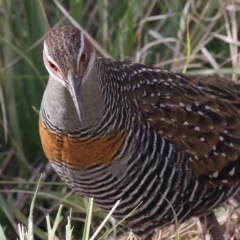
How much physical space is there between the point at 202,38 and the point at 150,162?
1112 mm

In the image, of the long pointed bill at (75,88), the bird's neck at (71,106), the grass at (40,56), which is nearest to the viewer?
the long pointed bill at (75,88)

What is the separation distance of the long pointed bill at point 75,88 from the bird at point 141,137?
3 centimetres

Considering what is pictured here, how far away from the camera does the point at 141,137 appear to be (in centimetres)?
240

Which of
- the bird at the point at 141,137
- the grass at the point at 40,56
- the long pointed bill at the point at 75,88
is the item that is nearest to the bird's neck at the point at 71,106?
the bird at the point at 141,137

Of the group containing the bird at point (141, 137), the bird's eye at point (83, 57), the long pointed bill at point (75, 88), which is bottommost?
the bird at point (141, 137)

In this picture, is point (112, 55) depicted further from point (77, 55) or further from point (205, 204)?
point (77, 55)

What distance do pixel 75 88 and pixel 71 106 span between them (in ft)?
0.56

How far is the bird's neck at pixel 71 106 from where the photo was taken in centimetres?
222

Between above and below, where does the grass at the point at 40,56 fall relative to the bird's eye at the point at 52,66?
below

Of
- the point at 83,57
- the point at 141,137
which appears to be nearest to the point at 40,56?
the point at 141,137

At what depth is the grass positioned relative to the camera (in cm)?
316

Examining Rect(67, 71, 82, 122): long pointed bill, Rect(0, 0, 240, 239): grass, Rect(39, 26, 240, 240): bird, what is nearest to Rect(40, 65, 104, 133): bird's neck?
Rect(39, 26, 240, 240): bird

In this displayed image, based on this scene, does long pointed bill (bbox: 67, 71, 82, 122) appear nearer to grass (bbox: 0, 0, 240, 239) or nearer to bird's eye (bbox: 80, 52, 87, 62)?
bird's eye (bbox: 80, 52, 87, 62)

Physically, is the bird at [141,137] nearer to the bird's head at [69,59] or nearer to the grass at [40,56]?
the bird's head at [69,59]
